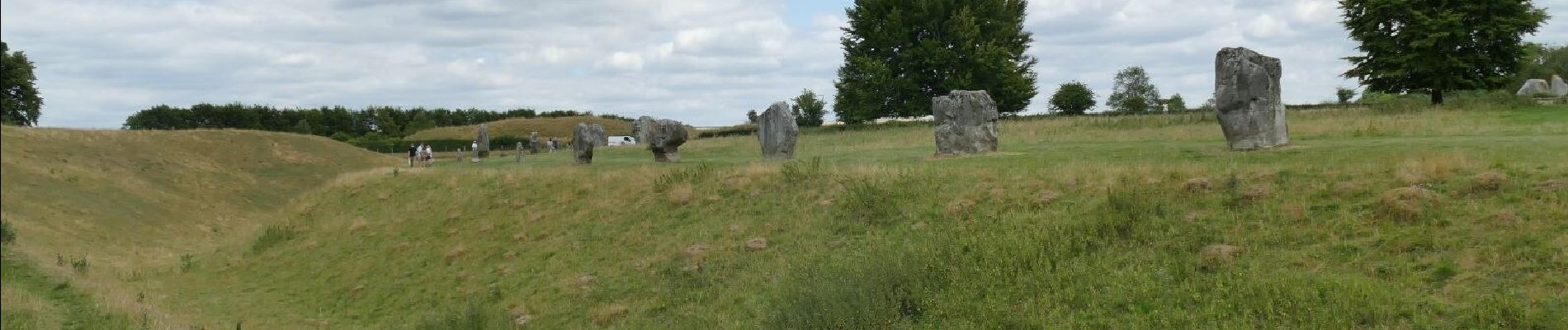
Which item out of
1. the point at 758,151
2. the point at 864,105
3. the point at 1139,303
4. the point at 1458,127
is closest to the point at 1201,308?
the point at 1139,303

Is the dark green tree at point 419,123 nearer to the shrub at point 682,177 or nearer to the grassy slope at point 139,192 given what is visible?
the grassy slope at point 139,192

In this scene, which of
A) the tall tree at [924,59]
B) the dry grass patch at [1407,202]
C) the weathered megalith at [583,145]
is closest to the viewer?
the dry grass patch at [1407,202]

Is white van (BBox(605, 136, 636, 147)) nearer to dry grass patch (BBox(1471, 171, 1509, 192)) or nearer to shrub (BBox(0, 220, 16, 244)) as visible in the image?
dry grass patch (BBox(1471, 171, 1509, 192))

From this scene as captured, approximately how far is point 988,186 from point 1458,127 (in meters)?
17.6

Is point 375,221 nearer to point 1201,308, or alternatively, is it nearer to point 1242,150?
point 1242,150

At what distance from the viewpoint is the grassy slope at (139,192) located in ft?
85.1

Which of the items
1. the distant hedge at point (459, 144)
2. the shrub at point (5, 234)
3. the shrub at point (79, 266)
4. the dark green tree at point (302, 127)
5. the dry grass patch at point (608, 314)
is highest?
the dark green tree at point (302, 127)

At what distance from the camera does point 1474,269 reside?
1230cm

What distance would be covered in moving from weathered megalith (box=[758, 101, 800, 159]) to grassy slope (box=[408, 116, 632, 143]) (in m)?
63.3

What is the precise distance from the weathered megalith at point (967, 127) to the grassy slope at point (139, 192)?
18.8 metres

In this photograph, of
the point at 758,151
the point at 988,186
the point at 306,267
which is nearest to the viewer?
the point at 988,186

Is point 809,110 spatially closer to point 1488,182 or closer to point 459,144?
point 459,144

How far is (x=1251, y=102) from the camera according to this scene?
2433cm

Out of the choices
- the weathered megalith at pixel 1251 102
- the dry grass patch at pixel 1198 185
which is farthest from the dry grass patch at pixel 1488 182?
the weathered megalith at pixel 1251 102
